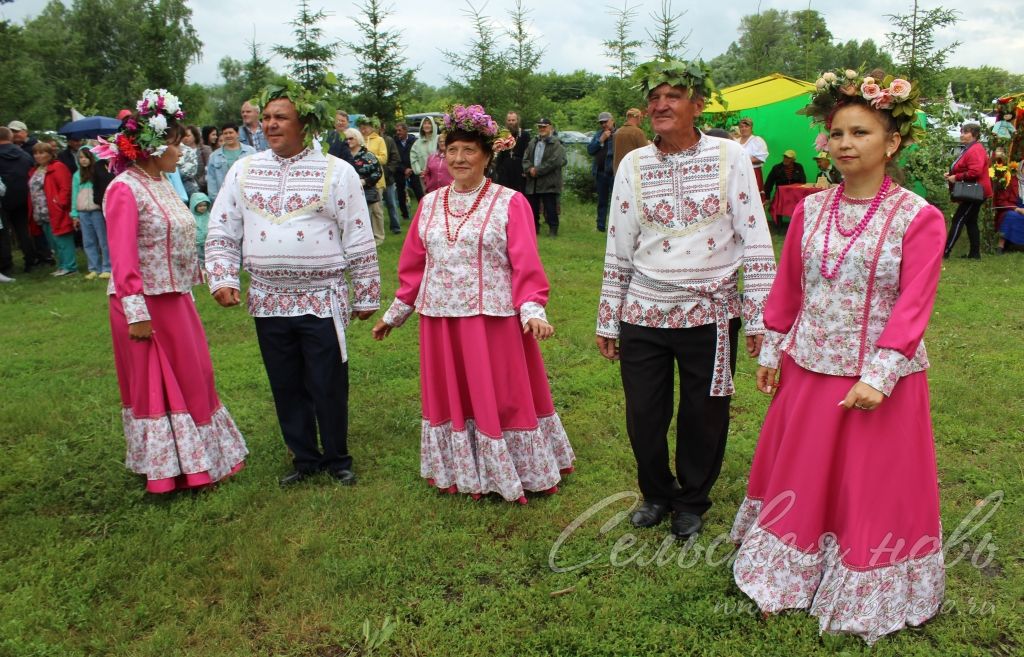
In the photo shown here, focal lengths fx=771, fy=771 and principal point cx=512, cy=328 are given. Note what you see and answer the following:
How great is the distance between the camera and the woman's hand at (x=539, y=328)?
12.5ft

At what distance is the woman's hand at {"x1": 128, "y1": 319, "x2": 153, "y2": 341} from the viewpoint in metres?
4.16

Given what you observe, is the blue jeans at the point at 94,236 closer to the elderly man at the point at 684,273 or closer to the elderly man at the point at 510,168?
the elderly man at the point at 510,168

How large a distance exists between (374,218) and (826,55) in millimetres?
35735

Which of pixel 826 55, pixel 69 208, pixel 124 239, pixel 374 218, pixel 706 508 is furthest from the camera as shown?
pixel 826 55

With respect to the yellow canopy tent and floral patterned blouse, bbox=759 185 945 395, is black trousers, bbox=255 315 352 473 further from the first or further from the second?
the yellow canopy tent

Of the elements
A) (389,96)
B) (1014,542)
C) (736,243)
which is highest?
(389,96)

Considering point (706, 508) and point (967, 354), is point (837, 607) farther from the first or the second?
point (967, 354)

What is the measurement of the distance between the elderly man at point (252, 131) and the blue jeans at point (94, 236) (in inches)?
91.0

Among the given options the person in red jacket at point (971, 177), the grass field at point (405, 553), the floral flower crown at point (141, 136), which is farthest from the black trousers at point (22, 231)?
the person in red jacket at point (971, 177)

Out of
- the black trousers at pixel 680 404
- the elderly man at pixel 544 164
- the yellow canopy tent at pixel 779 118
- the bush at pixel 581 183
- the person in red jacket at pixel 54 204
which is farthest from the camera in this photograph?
the bush at pixel 581 183

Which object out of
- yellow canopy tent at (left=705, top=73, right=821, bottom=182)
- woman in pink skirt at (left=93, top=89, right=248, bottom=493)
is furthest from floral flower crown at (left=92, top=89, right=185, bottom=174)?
yellow canopy tent at (left=705, top=73, right=821, bottom=182)

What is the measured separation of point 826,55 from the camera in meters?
40.3

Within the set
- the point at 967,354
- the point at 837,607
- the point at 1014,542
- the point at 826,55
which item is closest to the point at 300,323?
the point at 837,607

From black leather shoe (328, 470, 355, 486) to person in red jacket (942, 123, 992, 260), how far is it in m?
9.43
